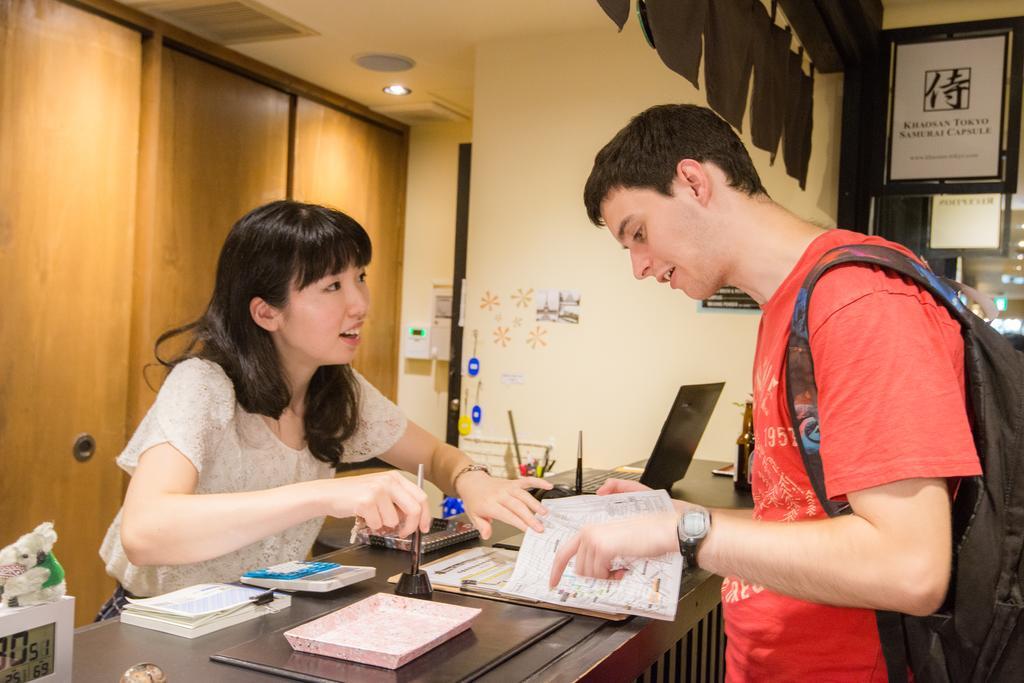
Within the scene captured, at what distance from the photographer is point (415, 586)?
1.52 m

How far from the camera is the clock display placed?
994mm

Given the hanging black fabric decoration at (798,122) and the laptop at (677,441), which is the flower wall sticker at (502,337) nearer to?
the laptop at (677,441)

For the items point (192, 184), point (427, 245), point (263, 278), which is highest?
point (192, 184)

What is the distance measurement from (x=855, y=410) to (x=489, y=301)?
322 cm

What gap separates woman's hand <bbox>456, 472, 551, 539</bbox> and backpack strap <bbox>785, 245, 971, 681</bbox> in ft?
1.82

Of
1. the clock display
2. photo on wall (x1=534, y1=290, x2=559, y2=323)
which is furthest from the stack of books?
photo on wall (x1=534, y1=290, x2=559, y2=323)

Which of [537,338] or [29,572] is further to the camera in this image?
[537,338]

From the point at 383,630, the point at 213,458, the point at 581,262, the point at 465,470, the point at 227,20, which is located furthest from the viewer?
the point at 581,262

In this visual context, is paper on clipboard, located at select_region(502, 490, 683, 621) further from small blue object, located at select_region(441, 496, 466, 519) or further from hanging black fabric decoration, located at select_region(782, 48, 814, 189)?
hanging black fabric decoration, located at select_region(782, 48, 814, 189)

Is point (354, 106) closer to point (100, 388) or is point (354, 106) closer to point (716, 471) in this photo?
point (100, 388)

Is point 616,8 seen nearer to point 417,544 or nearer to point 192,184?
point 417,544

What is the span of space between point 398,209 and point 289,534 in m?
3.75

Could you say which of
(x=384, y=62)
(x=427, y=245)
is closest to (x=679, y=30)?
(x=384, y=62)

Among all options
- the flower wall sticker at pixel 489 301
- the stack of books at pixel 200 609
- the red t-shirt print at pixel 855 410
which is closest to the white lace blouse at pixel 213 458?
the stack of books at pixel 200 609
